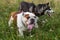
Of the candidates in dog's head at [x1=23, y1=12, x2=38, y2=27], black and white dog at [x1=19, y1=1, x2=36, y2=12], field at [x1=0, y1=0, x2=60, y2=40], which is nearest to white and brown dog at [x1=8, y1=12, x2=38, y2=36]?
dog's head at [x1=23, y1=12, x2=38, y2=27]

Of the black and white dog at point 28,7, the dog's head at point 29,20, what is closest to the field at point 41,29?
the dog's head at point 29,20

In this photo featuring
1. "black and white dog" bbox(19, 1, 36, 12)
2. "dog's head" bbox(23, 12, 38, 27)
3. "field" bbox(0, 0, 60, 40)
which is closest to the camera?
"field" bbox(0, 0, 60, 40)

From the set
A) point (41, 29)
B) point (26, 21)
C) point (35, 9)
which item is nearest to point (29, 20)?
point (26, 21)

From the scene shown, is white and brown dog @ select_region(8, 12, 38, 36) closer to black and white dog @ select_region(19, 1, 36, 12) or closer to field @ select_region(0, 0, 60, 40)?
field @ select_region(0, 0, 60, 40)

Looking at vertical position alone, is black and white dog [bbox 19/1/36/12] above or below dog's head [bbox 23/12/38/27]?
above

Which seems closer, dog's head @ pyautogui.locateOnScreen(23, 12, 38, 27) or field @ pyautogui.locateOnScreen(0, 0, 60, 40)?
field @ pyautogui.locateOnScreen(0, 0, 60, 40)

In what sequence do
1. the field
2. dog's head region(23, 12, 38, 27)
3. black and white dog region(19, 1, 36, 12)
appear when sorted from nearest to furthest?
the field
dog's head region(23, 12, 38, 27)
black and white dog region(19, 1, 36, 12)

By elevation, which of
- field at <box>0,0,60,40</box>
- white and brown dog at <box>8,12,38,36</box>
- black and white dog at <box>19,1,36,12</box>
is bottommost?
field at <box>0,0,60,40</box>

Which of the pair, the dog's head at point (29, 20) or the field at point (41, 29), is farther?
the dog's head at point (29, 20)

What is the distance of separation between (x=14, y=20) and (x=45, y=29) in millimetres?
941

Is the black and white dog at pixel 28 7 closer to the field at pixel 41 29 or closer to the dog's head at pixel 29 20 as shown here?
the field at pixel 41 29

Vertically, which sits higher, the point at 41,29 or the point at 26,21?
the point at 26,21

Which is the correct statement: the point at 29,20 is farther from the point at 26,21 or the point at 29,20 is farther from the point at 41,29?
the point at 41,29

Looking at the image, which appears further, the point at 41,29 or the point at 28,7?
the point at 28,7
